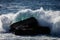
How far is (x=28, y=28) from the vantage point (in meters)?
16.8

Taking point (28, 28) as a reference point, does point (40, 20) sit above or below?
above

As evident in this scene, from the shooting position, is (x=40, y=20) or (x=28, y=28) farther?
(x=40, y=20)

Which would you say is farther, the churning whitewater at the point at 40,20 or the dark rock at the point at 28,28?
the churning whitewater at the point at 40,20

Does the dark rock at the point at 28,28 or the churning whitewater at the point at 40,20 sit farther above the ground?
the churning whitewater at the point at 40,20

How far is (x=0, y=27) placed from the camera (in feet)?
60.9

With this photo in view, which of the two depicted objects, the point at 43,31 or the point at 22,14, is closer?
the point at 43,31

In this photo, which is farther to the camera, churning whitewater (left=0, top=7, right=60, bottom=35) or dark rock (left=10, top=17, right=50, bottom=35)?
churning whitewater (left=0, top=7, right=60, bottom=35)

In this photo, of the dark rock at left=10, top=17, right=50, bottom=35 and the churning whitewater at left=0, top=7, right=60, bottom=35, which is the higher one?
the churning whitewater at left=0, top=7, right=60, bottom=35

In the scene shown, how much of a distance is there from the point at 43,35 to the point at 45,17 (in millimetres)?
2408

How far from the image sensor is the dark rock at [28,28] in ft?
55.0

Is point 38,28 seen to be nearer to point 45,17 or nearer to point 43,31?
point 43,31

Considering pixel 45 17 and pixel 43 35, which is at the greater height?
pixel 45 17

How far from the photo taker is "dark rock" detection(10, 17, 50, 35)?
1677 cm

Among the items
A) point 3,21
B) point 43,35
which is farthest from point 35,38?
point 3,21
